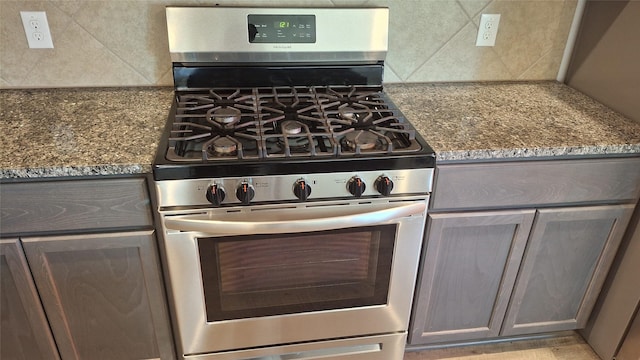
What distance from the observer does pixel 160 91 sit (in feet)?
5.51

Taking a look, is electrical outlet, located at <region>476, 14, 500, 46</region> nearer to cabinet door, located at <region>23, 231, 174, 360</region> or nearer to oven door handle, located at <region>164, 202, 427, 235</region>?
oven door handle, located at <region>164, 202, 427, 235</region>

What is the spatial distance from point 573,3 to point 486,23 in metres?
0.33

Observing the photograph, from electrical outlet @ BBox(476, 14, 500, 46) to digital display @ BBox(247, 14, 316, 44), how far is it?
620 mm

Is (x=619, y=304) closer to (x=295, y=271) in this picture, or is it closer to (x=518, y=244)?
(x=518, y=244)

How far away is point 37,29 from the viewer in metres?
1.57

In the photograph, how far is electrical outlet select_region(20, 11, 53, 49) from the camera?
5.08 ft

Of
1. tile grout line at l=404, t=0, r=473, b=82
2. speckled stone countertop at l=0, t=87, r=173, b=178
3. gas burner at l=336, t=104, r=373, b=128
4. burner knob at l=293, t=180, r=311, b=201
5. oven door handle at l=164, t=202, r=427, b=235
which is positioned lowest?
oven door handle at l=164, t=202, r=427, b=235

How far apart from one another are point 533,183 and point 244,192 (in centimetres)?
84

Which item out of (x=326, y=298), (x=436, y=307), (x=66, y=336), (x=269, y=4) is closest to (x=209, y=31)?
(x=269, y=4)

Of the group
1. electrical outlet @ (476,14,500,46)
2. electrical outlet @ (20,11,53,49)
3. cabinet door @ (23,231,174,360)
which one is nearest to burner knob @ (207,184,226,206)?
cabinet door @ (23,231,174,360)

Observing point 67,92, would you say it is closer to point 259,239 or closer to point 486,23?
point 259,239

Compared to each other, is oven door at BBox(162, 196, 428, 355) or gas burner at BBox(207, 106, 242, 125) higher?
gas burner at BBox(207, 106, 242, 125)

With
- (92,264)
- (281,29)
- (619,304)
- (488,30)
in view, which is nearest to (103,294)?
(92,264)

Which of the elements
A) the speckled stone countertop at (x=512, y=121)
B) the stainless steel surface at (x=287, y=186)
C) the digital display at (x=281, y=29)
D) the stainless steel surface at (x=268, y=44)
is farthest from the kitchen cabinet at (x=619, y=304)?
the digital display at (x=281, y=29)
